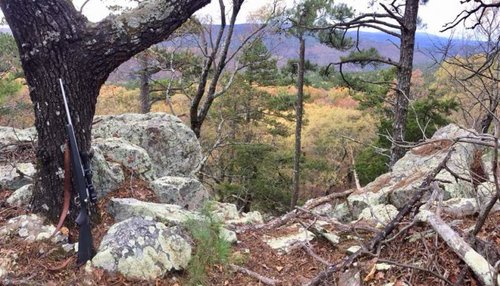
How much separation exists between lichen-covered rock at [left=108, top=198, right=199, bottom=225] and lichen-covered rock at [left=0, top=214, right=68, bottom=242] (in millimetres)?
553

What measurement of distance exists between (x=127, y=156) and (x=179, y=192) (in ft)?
2.38

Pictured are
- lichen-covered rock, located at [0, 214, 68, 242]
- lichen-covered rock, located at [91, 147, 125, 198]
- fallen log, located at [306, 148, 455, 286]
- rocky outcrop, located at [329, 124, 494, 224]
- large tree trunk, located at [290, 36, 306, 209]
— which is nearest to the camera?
fallen log, located at [306, 148, 455, 286]

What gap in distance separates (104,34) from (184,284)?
1.81 metres

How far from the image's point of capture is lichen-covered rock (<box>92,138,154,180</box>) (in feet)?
15.4

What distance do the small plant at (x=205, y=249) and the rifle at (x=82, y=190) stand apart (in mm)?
675

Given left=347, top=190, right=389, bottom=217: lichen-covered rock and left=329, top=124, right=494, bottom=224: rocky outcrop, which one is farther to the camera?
left=347, top=190, right=389, bottom=217: lichen-covered rock

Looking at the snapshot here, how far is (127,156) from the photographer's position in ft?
15.7

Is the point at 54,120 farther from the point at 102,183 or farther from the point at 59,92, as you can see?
the point at 102,183

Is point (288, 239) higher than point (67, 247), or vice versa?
point (67, 247)

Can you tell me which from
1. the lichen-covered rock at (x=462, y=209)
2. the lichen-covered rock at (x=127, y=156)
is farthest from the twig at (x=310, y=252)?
the lichen-covered rock at (x=127, y=156)

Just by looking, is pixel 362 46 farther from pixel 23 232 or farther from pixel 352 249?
pixel 23 232

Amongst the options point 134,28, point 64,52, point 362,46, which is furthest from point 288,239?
point 362,46

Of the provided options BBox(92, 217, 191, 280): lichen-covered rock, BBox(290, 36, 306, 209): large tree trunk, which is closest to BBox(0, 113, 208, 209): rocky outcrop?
BBox(92, 217, 191, 280): lichen-covered rock

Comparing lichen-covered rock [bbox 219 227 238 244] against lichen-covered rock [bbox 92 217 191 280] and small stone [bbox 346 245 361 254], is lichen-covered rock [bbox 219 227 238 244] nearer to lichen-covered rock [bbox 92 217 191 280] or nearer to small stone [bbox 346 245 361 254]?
lichen-covered rock [bbox 92 217 191 280]
